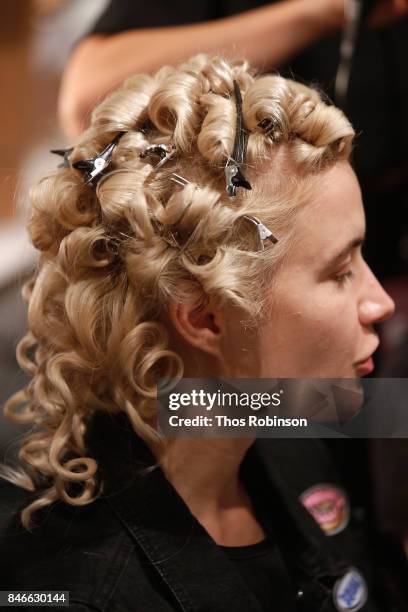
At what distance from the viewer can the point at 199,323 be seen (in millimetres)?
775

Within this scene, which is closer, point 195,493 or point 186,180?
point 186,180

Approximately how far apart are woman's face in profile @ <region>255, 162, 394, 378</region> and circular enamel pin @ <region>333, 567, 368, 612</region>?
30cm

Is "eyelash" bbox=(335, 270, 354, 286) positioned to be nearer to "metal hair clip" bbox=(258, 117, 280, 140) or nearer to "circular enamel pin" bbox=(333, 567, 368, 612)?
"metal hair clip" bbox=(258, 117, 280, 140)

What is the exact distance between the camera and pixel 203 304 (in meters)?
0.76

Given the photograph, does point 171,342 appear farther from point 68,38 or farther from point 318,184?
point 68,38

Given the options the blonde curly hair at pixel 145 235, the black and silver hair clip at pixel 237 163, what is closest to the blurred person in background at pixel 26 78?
the blonde curly hair at pixel 145 235

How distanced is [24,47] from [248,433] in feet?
4.71

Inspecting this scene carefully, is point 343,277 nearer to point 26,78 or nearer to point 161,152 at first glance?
point 161,152

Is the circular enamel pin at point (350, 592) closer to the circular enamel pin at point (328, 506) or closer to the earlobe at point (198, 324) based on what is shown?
the circular enamel pin at point (328, 506)

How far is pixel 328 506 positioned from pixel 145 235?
530mm

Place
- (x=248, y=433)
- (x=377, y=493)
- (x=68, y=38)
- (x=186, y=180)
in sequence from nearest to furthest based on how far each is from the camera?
1. (x=186, y=180)
2. (x=248, y=433)
3. (x=377, y=493)
4. (x=68, y=38)

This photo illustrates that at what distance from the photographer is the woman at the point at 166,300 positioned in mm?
724

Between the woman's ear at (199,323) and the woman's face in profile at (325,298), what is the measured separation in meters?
0.04

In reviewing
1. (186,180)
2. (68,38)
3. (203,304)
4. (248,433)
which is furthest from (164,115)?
(68,38)
